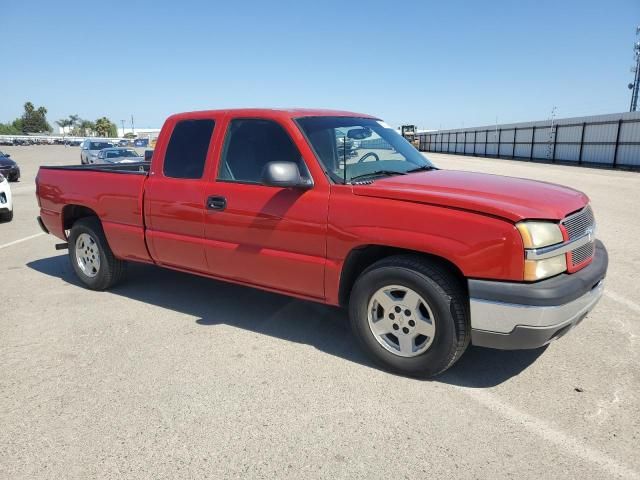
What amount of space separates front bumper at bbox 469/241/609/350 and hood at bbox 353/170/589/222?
423 millimetres

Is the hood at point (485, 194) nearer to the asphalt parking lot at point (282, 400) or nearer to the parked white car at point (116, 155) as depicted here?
the asphalt parking lot at point (282, 400)

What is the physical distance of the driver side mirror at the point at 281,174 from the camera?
3.53 m

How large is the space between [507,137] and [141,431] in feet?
140

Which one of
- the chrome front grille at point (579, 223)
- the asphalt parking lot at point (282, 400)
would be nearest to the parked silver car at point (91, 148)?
the asphalt parking lot at point (282, 400)

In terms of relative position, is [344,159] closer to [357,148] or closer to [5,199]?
[357,148]

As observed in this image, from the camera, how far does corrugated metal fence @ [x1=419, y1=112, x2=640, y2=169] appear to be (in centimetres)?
2633

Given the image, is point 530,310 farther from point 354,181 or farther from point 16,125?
point 16,125

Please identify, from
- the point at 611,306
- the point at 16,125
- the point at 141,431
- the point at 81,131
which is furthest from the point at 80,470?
the point at 81,131

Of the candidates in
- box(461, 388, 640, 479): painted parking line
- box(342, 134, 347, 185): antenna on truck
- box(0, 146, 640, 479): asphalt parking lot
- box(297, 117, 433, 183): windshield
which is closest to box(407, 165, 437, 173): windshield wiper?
box(297, 117, 433, 183): windshield

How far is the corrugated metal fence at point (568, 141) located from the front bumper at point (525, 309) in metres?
26.8

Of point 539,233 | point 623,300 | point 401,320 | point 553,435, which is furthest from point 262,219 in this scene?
point 623,300

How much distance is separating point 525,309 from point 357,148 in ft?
6.05

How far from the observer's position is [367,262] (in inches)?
148

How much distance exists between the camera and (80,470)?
2.58 meters
